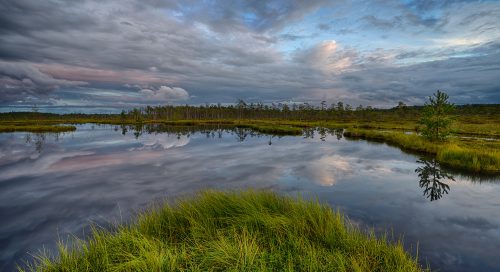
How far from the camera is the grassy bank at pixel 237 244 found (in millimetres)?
6438

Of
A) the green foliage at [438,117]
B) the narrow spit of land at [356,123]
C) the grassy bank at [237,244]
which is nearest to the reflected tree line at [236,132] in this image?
the narrow spit of land at [356,123]

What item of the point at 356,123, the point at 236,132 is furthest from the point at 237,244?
the point at 356,123

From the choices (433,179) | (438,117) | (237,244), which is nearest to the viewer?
(237,244)

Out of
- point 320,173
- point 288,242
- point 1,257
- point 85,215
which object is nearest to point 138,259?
point 288,242

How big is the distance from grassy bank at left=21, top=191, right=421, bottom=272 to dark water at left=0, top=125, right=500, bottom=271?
346 centimetres

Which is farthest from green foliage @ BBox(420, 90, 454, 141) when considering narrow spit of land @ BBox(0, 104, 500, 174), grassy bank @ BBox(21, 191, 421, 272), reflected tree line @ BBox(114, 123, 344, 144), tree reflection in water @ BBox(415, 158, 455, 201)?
grassy bank @ BBox(21, 191, 421, 272)

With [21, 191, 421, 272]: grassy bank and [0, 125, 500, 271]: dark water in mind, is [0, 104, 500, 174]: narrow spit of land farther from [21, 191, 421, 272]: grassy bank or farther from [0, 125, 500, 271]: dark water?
[21, 191, 421, 272]: grassy bank

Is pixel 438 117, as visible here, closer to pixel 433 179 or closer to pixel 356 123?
pixel 433 179

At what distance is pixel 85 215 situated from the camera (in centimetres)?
1323

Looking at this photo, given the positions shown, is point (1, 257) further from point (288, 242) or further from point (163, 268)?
point (288, 242)

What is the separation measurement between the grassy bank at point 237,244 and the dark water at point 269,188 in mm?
3464

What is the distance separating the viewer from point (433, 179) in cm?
2066

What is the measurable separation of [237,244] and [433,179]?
19058 millimetres

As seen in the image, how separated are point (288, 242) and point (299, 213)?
63.9 inches
